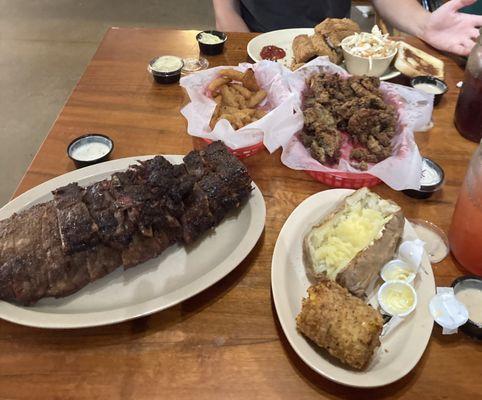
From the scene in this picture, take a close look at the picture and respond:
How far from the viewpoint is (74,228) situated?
1.38 meters

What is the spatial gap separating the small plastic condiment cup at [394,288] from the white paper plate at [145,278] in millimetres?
442

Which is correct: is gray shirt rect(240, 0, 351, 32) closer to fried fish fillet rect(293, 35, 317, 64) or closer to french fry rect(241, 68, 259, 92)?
fried fish fillet rect(293, 35, 317, 64)

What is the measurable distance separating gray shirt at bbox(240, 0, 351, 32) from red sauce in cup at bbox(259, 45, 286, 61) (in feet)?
1.80

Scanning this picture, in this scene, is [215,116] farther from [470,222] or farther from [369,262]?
[470,222]

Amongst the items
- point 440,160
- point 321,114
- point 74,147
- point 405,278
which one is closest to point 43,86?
point 74,147

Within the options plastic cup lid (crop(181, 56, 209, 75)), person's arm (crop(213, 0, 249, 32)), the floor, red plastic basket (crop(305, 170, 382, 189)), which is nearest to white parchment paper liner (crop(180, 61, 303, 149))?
red plastic basket (crop(305, 170, 382, 189))

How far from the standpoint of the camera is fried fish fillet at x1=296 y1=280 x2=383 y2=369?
3.96ft

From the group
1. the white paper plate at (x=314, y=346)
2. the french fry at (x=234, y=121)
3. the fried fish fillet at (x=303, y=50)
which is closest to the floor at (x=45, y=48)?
the french fry at (x=234, y=121)

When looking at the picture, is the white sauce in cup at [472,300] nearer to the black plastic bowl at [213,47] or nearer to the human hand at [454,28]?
the human hand at [454,28]

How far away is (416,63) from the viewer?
249 cm

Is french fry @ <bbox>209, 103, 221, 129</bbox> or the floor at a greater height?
french fry @ <bbox>209, 103, 221, 129</bbox>

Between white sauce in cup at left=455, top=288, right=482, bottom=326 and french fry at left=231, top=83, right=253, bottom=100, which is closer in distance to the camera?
white sauce in cup at left=455, top=288, right=482, bottom=326

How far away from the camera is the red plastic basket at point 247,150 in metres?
1.96

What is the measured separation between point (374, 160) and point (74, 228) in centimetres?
125
